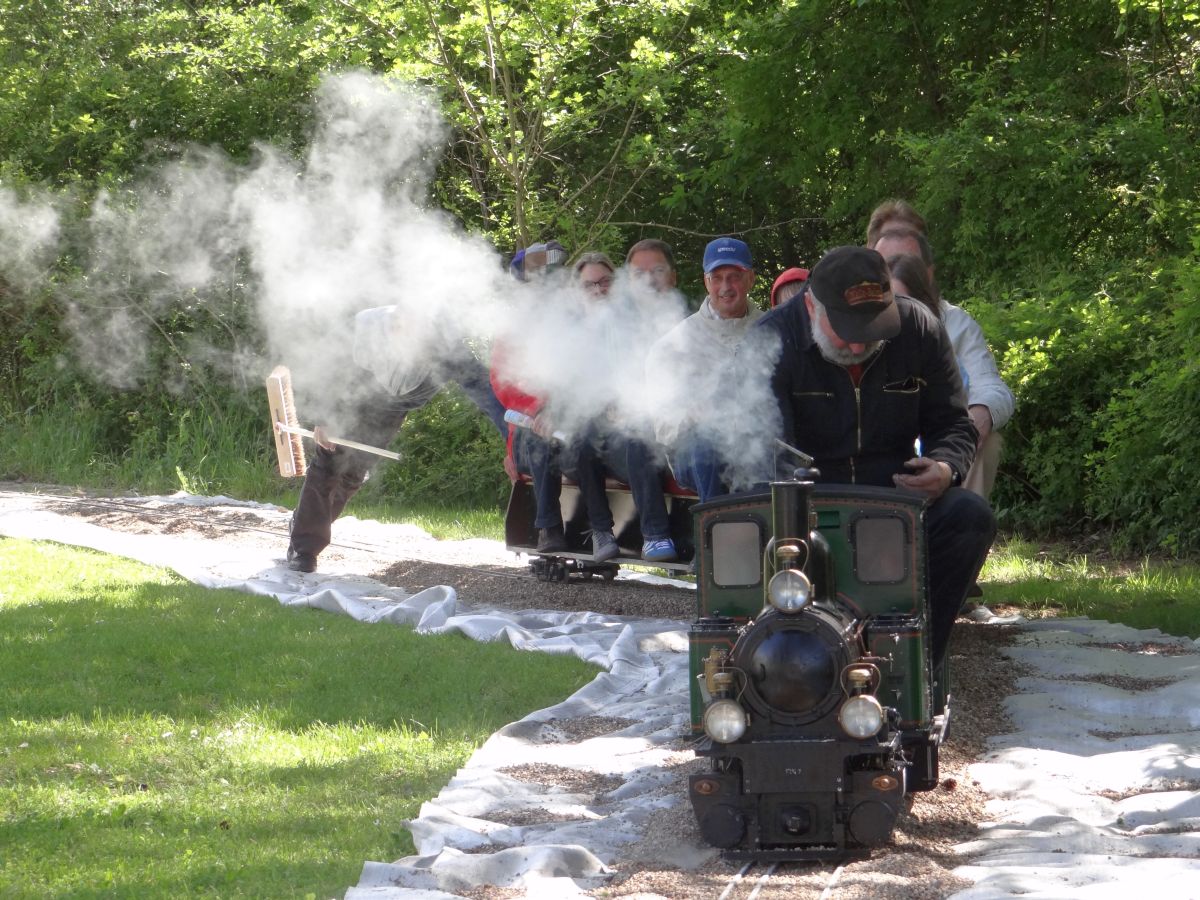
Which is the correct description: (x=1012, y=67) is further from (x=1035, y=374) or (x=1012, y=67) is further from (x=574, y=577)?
(x=574, y=577)

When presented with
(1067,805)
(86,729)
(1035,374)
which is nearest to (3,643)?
(86,729)

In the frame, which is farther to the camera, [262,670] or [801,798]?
[262,670]

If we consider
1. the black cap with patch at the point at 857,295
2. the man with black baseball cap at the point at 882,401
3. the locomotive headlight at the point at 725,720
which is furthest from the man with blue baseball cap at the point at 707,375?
the locomotive headlight at the point at 725,720

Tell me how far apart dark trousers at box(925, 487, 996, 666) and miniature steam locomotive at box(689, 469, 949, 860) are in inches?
17.6

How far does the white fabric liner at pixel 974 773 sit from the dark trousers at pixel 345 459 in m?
1.53

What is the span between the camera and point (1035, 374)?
34.7ft

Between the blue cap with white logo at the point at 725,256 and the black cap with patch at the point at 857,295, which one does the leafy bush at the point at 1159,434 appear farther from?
the black cap with patch at the point at 857,295

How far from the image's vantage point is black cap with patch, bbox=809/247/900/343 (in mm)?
5066

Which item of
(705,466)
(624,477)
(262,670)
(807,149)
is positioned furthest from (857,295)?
(807,149)

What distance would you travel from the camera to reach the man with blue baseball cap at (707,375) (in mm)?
6293

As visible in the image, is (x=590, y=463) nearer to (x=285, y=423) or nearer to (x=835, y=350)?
(x=285, y=423)

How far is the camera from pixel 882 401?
5363 millimetres

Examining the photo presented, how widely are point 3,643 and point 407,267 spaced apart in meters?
4.14

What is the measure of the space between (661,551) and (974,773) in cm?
354
